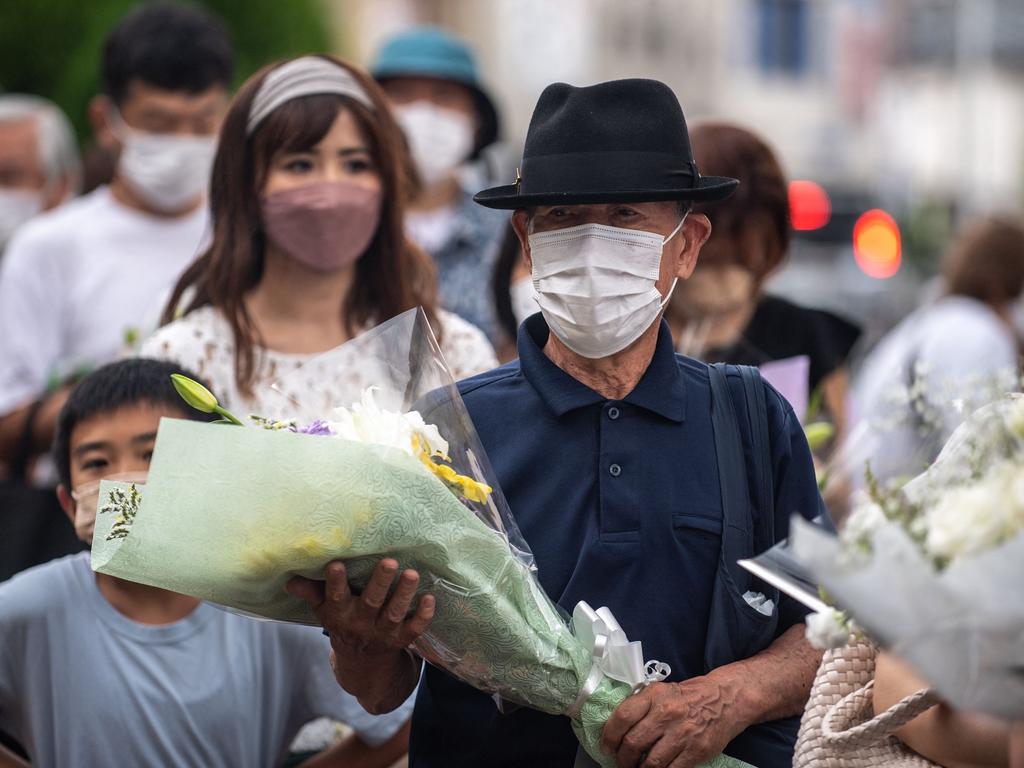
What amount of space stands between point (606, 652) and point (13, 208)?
220 inches

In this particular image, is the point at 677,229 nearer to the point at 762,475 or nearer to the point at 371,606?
the point at 762,475

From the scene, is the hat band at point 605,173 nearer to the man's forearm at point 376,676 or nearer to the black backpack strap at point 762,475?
the black backpack strap at point 762,475

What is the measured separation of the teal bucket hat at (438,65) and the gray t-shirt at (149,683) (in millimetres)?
3633

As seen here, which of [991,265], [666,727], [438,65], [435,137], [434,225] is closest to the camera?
[666,727]

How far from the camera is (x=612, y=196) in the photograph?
306cm

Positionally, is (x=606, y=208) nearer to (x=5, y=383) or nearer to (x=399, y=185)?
(x=399, y=185)

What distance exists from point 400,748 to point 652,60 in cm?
4250

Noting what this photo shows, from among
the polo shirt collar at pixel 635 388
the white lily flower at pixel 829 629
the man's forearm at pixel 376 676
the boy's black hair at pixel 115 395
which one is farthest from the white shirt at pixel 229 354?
the white lily flower at pixel 829 629

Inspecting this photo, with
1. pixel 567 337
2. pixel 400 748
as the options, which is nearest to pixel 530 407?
pixel 567 337

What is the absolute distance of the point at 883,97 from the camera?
2046 inches

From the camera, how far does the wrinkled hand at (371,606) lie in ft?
9.18

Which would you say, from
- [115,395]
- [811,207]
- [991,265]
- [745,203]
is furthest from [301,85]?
[811,207]

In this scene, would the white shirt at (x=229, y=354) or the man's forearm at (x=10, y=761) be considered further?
the white shirt at (x=229, y=354)

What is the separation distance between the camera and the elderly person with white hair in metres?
7.81
